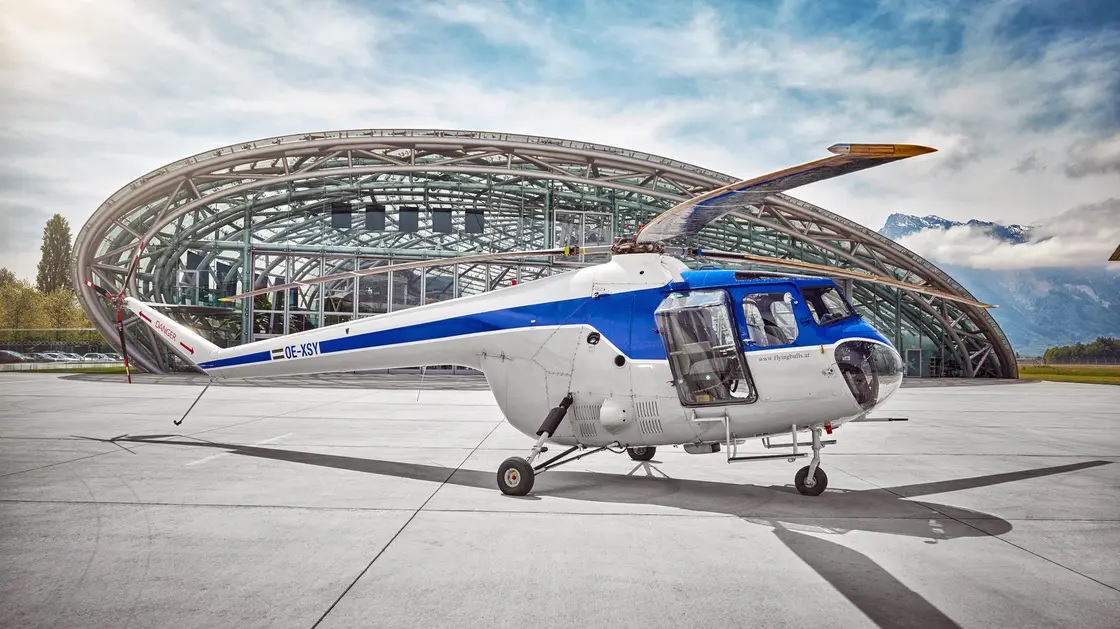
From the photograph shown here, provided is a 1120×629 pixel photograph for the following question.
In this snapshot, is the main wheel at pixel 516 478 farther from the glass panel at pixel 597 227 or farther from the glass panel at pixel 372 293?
the glass panel at pixel 372 293

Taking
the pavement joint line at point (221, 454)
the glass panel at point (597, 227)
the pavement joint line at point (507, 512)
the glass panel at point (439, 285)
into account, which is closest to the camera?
the pavement joint line at point (507, 512)

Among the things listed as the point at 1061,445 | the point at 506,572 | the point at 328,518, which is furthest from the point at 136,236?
the point at 1061,445

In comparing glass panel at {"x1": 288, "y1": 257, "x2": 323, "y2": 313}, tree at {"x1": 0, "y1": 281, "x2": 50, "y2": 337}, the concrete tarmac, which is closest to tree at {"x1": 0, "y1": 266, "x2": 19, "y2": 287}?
tree at {"x1": 0, "y1": 281, "x2": 50, "y2": 337}

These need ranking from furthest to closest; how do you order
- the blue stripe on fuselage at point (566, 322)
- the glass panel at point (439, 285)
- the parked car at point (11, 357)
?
1. the parked car at point (11, 357)
2. the glass panel at point (439, 285)
3. the blue stripe on fuselage at point (566, 322)

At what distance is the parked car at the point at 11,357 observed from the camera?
147ft

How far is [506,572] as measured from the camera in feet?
15.1

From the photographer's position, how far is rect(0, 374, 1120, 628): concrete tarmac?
157 inches

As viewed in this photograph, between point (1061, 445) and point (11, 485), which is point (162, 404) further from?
point (1061, 445)

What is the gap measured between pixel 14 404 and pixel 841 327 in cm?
1872

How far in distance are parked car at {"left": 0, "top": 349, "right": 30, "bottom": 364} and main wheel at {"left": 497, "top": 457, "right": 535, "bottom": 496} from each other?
50721 millimetres

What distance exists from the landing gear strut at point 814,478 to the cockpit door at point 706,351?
1056mm

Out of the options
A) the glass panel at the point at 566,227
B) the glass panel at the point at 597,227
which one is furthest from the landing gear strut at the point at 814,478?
the glass panel at the point at 597,227

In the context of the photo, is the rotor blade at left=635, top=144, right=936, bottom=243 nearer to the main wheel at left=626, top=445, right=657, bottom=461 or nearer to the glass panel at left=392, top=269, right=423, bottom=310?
the main wheel at left=626, top=445, right=657, bottom=461

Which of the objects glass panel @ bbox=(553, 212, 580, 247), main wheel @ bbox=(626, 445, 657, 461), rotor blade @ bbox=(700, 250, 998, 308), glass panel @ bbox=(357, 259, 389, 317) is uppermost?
glass panel @ bbox=(553, 212, 580, 247)
